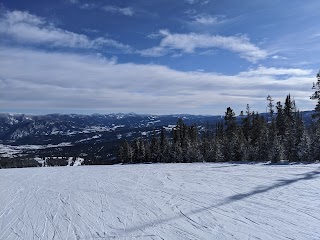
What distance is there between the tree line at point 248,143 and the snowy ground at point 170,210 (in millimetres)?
23511

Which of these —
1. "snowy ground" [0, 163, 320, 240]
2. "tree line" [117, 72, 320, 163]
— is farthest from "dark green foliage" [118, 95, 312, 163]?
"snowy ground" [0, 163, 320, 240]

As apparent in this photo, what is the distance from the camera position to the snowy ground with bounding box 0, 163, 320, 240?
9656mm

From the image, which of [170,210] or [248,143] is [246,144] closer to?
[248,143]

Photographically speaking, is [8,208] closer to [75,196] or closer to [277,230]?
[75,196]

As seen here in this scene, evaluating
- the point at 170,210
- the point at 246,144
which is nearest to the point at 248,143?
the point at 246,144

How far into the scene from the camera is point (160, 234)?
31.1 feet

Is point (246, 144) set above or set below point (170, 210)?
below

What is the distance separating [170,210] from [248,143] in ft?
145

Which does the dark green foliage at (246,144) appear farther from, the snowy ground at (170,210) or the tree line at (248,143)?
the snowy ground at (170,210)

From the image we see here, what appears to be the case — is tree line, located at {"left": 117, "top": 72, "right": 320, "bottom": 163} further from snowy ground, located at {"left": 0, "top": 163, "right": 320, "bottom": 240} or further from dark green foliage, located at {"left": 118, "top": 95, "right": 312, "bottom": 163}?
snowy ground, located at {"left": 0, "top": 163, "right": 320, "bottom": 240}

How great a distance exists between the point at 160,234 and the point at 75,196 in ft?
26.7

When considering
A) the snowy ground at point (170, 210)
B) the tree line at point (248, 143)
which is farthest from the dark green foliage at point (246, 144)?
the snowy ground at point (170, 210)

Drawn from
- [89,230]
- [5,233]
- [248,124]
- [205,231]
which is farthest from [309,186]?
[248,124]

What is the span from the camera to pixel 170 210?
12.3 meters
